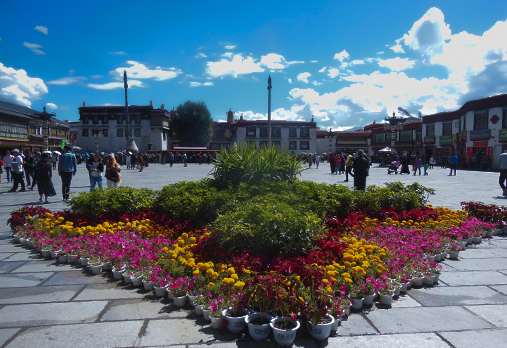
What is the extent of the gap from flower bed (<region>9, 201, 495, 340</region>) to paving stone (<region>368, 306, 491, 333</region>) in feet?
0.88

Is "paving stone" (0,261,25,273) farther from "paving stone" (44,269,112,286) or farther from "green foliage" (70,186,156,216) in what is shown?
"green foliage" (70,186,156,216)

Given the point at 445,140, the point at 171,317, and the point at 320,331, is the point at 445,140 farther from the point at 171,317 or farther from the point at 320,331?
the point at 171,317

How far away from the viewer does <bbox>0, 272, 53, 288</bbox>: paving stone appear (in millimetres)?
4070

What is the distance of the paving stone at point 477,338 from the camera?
2.74 metres

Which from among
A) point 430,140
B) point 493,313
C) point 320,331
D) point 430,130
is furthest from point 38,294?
point 430,130

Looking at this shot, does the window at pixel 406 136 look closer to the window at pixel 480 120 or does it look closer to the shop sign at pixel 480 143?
the window at pixel 480 120

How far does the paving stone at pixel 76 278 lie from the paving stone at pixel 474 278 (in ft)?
13.0

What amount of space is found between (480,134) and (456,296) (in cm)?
3881

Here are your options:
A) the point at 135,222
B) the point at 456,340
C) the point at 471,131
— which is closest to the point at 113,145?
the point at 471,131

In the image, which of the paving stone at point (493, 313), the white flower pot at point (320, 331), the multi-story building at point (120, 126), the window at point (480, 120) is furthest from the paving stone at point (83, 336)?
the multi-story building at point (120, 126)

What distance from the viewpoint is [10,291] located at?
3867mm

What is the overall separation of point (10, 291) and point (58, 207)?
622 centimetres

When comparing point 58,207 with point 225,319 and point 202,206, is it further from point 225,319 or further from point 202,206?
point 225,319

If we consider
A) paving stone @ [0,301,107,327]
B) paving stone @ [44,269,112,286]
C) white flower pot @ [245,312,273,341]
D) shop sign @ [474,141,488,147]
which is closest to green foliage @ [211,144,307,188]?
paving stone @ [44,269,112,286]
